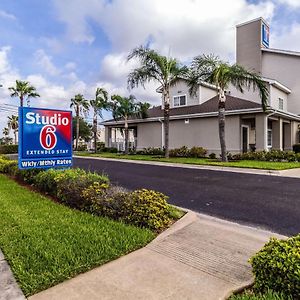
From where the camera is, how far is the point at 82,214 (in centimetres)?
615

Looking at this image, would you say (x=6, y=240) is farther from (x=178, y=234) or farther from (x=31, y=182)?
(x=31, y=182)

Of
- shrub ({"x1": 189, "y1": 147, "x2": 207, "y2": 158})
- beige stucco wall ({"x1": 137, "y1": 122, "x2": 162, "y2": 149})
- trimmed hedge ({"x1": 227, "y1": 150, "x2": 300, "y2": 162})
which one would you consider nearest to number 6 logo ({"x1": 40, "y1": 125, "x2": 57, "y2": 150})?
trimmed hedge ({"x1": 227, "y1": 150, "x2": 300, "y2": 162})

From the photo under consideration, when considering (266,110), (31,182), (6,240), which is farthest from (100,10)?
(266,110)

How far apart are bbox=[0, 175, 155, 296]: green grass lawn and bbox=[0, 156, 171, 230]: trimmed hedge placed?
0.81 feet

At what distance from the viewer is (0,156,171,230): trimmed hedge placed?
548 cm

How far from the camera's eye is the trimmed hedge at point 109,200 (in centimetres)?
548

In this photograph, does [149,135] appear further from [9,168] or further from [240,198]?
[240,198]

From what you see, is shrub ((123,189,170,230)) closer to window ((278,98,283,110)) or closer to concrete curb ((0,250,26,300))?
concrete curb ((0,250,26,300))

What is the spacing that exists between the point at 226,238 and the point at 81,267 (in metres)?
2.43

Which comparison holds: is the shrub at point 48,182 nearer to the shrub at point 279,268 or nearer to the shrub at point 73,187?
the shrub at point 73,187

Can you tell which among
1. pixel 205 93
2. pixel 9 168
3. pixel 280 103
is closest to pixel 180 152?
pixel 205 93

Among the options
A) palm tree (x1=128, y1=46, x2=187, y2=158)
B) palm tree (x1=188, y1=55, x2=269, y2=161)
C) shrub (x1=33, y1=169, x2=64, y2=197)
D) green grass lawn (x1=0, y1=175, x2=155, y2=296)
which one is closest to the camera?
green grass lawn (x1=0, y1=175, x2=155, y2=296)

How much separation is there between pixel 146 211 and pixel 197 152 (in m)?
18.2

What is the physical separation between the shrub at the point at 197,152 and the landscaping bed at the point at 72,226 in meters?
16.2
